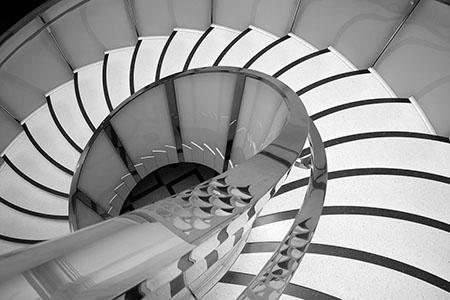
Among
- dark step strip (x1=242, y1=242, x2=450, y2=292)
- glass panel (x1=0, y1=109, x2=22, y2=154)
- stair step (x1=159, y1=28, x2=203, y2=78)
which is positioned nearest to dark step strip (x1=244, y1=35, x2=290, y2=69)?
stair step (x1=159, y1=28, x2=203, y2=78)

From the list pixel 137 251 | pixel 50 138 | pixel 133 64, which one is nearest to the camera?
pixel 137 251

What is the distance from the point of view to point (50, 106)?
25.6 ft

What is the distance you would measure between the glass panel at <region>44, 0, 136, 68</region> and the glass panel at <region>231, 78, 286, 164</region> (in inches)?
149

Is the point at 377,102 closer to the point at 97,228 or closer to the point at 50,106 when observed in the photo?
the point at 97,228

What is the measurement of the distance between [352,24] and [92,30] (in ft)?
16.4

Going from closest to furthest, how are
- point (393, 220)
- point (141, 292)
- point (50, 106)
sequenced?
point (141, 292), point (393, 220), point (50, 106)

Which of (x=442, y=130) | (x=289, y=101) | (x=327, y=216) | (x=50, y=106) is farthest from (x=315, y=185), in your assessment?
(x=50, y=106)

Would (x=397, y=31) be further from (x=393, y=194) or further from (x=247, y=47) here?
(x=247, y=47)

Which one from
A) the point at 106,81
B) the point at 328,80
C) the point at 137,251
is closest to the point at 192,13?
the point at 106,81

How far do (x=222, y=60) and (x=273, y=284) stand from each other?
17.1 feet

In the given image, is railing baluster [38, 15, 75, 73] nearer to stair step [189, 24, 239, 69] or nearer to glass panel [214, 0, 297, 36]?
stair step [189, 24, 239, 69]

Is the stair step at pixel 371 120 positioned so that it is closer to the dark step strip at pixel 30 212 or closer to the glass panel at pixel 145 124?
the glass panel at pixel 145 124

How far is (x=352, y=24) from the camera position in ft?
18.0

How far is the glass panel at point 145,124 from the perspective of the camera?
19.9 ft
